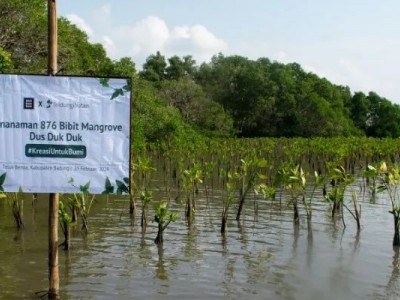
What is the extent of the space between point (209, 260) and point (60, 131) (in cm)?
352

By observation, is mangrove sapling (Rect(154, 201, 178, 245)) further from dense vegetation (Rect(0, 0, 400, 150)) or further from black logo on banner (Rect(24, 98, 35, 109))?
dense vegetation (Rect(0, 0, 400, 150))

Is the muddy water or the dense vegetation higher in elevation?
the dense vegetation

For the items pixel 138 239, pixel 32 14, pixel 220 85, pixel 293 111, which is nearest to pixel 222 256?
pixel 138 239

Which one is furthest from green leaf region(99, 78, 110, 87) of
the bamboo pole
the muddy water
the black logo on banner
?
the muddy water

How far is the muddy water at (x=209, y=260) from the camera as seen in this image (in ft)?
21.5

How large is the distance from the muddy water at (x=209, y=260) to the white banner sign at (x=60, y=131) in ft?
5.54

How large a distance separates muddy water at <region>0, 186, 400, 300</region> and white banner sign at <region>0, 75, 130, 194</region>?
5.54ft

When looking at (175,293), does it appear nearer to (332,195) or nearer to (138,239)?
(138,239)

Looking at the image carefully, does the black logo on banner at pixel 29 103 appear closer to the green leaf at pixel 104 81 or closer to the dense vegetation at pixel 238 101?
the green leaf at pixel 104 81

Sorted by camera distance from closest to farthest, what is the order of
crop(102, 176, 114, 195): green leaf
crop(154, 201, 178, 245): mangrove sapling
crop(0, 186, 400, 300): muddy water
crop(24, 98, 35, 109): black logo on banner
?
crop(24, 98, 35, 109): black logo on banner < crop(102, 176, 114, 195): green leaf < crop(0, 186, 400, 300): muddy water < crop(154, 201, 178, 245): mangrove sapling

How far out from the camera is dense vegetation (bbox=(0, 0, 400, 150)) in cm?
2400

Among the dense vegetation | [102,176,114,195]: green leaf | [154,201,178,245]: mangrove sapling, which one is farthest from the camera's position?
the dense vegetation

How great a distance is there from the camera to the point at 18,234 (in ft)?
29.4

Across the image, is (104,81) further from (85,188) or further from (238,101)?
(238,101)
